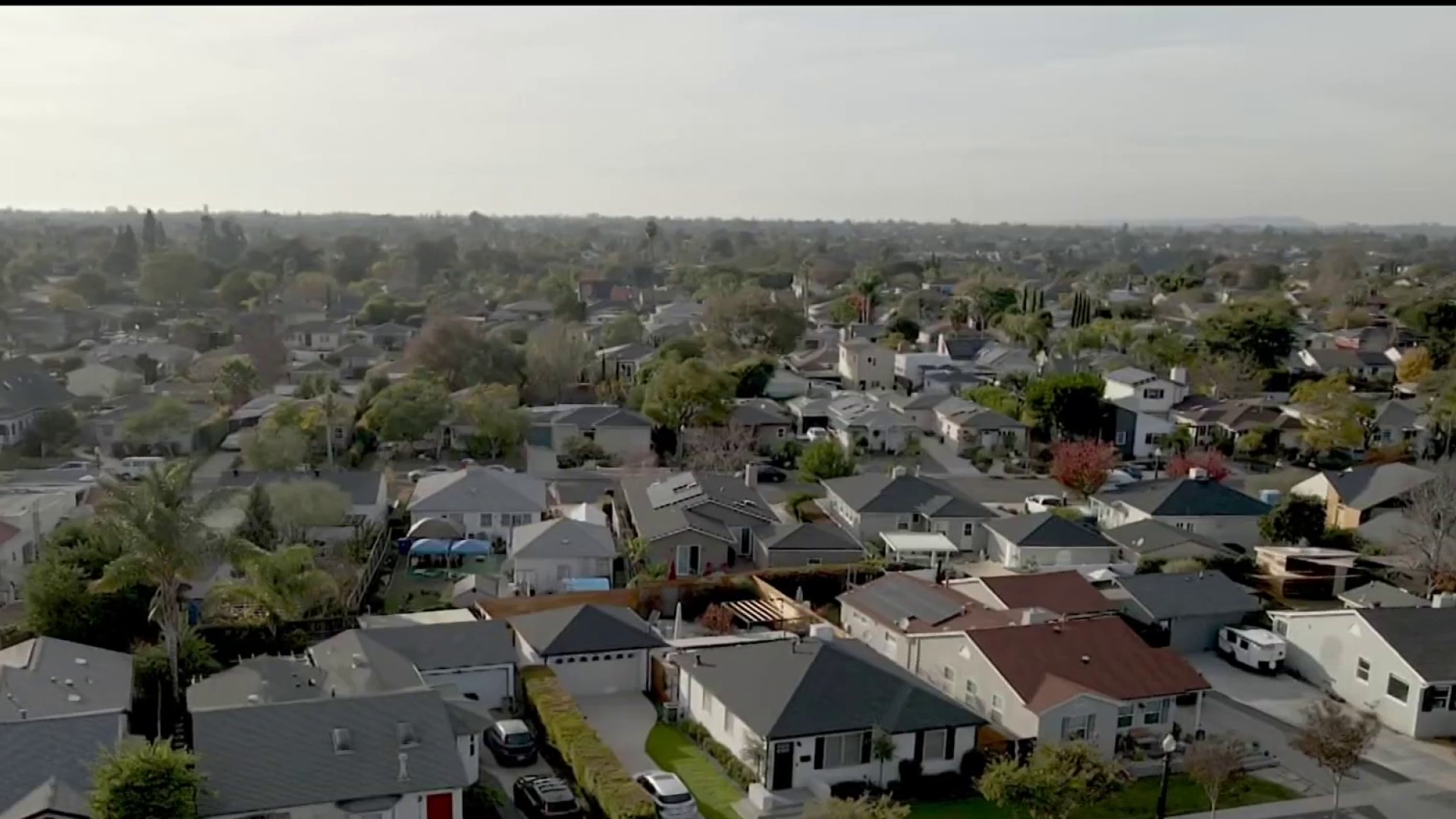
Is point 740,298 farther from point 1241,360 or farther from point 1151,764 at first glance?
point 1151,764

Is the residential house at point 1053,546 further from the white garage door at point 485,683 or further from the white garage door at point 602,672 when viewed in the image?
the white garage door at point 485,683

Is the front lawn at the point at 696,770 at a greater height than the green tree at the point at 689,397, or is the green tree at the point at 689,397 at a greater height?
the green tree at the point at 689,397

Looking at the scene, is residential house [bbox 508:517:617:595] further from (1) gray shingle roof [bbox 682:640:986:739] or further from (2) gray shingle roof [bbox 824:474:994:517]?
(1) gray shingle roof [bbox 682:640:986:739]

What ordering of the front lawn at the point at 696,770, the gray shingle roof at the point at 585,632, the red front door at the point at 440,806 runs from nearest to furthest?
the red front door at the point at 440,806
the front lawn at the point at 696,770
the gray shingle roof at the point at 585,632

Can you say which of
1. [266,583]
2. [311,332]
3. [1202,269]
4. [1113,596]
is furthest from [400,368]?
[1202,269]

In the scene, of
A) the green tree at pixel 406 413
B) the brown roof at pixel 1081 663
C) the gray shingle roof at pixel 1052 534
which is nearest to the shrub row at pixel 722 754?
the brown roof at pixel 1081 663

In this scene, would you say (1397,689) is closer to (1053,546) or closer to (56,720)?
(1053,546)

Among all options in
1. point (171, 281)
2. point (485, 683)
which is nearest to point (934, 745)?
point (485, 683)
